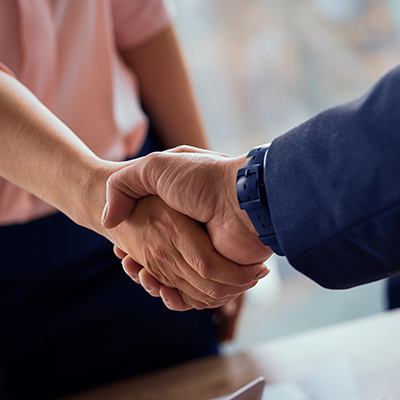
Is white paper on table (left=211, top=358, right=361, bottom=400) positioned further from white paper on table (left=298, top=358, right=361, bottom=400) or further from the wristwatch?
the wristwatch

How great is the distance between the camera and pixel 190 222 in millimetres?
555

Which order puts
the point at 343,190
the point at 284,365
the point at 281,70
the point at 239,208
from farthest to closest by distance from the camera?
the point at 281,70
the point at 284,365
the point at 239,208
the point at 343,190

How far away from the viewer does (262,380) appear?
1.76 feet

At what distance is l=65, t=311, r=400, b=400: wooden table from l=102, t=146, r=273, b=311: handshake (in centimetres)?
19

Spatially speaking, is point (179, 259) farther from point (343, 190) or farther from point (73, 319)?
point (73, 319)

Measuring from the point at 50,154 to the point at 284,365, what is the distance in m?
0.49

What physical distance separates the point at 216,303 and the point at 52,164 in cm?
29

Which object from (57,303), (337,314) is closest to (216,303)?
(57,303)

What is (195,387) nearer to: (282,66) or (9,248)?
(9,248)

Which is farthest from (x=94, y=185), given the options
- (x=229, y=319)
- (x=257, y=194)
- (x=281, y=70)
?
(x=281, y=70)

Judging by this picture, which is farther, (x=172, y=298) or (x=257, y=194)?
(x=172, y=298)

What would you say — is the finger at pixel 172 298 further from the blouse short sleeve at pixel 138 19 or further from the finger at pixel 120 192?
the blouse short sleeve at pixel 138 19

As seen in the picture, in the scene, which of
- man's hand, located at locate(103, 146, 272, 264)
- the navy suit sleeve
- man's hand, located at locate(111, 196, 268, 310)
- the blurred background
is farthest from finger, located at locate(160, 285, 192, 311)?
the blurred background

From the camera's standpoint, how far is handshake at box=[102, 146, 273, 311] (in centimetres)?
51
